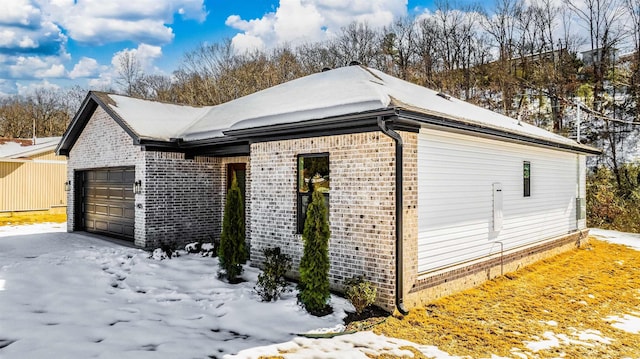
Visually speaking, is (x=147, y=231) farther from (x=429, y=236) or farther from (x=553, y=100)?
(x=553, y=100)

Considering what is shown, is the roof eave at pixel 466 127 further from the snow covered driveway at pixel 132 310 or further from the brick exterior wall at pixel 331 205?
the snow covered driveway at pixel 132 310

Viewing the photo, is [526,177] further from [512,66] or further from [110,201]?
[512,66]

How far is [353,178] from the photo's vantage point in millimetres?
6965

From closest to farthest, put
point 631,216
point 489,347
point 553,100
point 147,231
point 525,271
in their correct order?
point 489,347 → point 525,271 → point 147,231 → point 631,216 → point 553,100

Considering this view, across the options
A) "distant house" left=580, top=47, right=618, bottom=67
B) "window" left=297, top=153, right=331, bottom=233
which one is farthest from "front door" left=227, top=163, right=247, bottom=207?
"distant house" left=580, top=47, right=618, bottom=67

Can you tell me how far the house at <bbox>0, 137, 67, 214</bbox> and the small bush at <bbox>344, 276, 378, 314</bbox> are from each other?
66.9ft

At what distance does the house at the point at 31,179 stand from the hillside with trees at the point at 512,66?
12978 millimetres

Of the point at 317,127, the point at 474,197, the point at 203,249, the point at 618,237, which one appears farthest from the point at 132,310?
the point at 618,237

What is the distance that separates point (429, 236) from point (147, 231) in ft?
23.6

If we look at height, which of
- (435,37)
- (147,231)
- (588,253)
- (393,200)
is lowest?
(588,253)

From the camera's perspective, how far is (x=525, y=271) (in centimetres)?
980

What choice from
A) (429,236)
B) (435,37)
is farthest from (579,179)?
(435,37)

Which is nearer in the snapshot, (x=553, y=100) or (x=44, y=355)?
(x=44, y=355)

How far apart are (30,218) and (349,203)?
1889 centimetres
